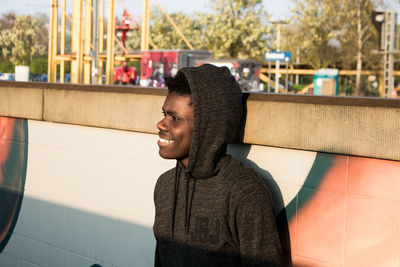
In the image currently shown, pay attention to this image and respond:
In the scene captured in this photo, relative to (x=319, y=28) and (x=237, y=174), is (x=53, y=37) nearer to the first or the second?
(x=319, y=28)

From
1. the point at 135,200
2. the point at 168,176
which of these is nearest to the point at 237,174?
the point at 168,176

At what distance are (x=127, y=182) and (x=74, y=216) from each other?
1.94 feet

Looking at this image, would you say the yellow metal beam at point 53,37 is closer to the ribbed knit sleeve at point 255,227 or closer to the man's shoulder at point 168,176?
the man's shoulder at point 168,176

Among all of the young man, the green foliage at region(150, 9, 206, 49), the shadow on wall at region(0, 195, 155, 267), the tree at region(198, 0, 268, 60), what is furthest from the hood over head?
the green foliage at region(150, 9, 206, 49)

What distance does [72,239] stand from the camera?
156 inches

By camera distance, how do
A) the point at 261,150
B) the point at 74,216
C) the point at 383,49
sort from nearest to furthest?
the point at 261,150 < the point at 74,216 < the point at 383,49

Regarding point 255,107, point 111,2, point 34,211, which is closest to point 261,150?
point 255,107

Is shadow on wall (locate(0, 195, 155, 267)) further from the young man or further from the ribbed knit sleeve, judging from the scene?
the ribbed knit sleeve

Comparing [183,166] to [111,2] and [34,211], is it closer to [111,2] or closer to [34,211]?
[34,211]

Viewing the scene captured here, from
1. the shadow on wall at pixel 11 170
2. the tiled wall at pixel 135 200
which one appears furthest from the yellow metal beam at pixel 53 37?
the tiled wall at pixel 135 200

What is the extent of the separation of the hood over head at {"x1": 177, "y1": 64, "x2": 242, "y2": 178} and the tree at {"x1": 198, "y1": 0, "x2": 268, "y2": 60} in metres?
48.6

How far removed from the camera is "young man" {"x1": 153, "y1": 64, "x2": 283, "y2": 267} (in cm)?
242

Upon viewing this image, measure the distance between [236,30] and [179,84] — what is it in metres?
49.0

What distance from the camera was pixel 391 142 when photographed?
2.29 metres
